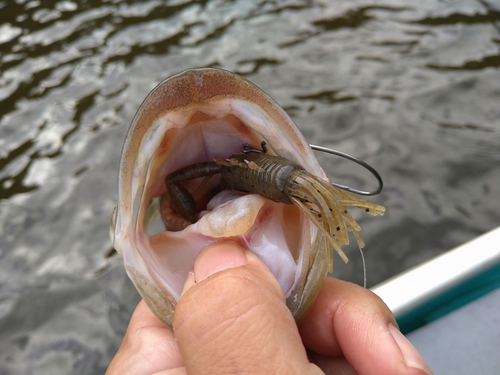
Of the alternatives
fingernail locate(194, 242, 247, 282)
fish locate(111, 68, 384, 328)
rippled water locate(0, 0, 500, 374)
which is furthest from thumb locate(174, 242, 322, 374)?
rippled water locate(0, 0, 500, 374)

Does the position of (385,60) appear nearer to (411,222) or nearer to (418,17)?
(418,17)

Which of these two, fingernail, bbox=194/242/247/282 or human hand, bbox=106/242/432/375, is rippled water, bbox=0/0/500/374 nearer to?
human hand, bbox=106/242/432/375

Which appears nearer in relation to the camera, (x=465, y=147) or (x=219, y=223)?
(x=219, y=223)

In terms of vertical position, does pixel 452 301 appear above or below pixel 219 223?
below

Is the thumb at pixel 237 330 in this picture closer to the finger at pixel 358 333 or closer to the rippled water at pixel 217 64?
the finger at pixel 358 333

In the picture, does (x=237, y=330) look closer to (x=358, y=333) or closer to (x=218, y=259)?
(x=218, y=259)

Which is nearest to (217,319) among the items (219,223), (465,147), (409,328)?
(219,223)

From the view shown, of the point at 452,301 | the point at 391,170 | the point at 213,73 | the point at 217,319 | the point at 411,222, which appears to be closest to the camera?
the point at 217,319

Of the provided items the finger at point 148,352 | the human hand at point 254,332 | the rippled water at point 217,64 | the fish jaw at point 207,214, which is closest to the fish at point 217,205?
the fish jaw at point 207,214
